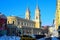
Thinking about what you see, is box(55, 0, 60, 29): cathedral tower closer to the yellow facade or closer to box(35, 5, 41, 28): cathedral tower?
the yellow facade

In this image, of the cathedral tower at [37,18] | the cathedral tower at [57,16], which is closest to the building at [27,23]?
the cathedral tower at [37,18]

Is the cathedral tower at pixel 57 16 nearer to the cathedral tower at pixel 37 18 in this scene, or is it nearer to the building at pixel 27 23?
the building at pixel 27 23

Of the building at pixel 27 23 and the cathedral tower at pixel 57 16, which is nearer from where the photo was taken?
the cathedral tower at pixel 57 16

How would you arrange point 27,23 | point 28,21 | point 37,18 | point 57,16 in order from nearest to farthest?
point 57,16
point 27,23
point 28,21
point 37,18

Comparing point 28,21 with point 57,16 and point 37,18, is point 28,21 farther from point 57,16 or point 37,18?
point 57,16

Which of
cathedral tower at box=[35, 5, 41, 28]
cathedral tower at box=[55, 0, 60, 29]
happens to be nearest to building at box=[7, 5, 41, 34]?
cathedral tower at box=[35, 5, 41, 28]

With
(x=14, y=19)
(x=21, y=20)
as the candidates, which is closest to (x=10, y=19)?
(x=14, y=19)

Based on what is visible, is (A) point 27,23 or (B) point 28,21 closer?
(A) point 27,23

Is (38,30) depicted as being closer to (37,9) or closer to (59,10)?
(37,9)

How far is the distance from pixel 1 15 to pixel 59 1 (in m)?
22.7

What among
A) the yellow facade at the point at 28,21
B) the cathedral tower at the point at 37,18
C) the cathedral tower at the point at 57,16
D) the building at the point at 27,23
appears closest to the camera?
the cathedral tower at the point at 57,16

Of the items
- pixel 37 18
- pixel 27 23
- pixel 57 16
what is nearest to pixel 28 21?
pixel 27 23

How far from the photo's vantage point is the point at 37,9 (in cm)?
10712

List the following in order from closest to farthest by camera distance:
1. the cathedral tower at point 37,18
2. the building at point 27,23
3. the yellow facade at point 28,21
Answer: the building at point 27,23 → the yellow facade at point 28,21 → the cathedral tower at point 37,18
